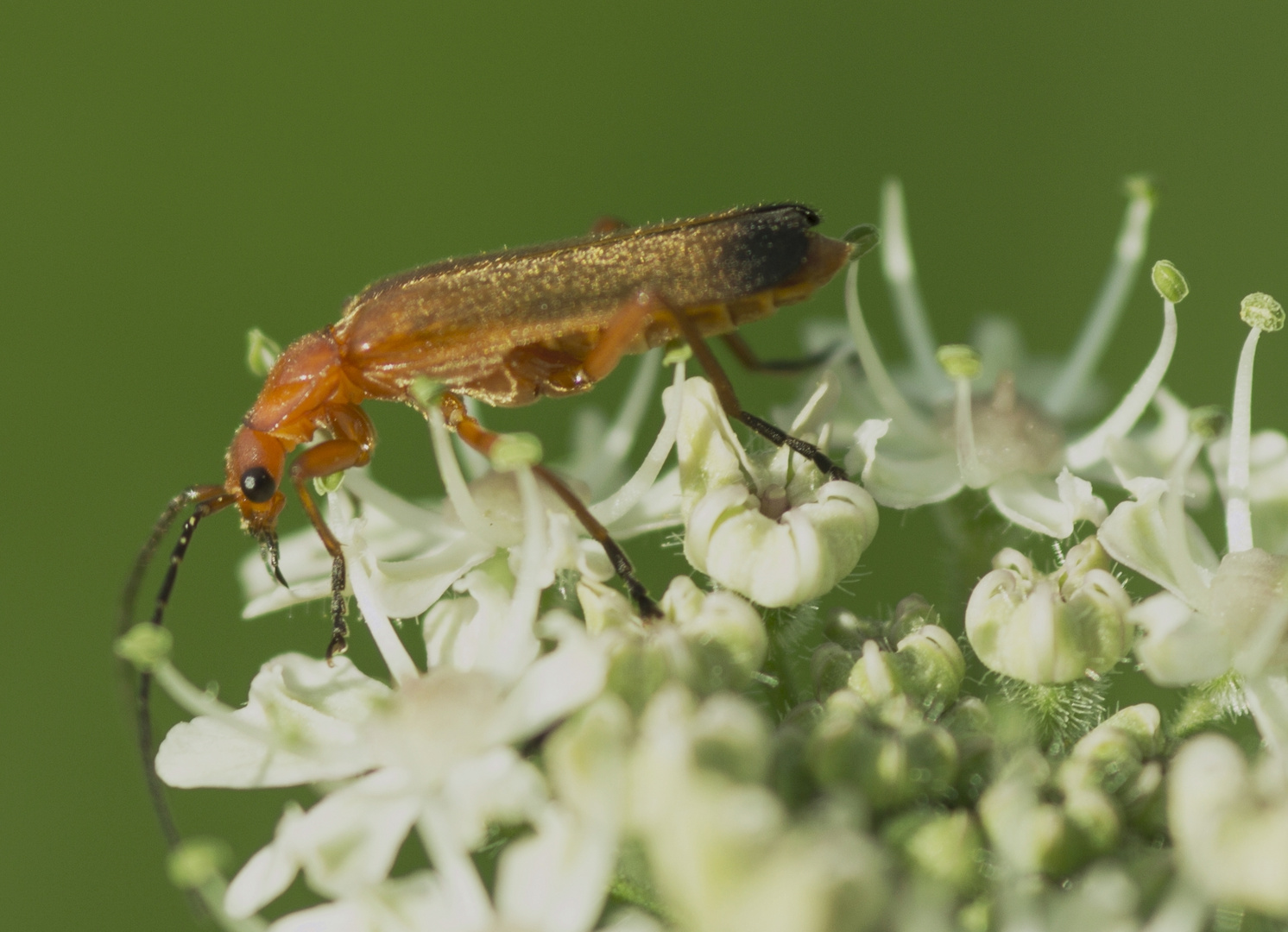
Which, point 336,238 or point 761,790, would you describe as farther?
point 336,238

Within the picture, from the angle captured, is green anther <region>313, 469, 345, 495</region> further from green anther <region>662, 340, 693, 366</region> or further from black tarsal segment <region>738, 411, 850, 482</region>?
black tarsal segment <region>738, 411, 850, 482</region>

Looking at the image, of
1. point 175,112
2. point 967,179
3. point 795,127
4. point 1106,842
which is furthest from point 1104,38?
point 1106,842

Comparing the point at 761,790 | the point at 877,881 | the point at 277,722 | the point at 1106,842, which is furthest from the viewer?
the point at 277,722

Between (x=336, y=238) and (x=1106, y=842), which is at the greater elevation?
(x=336, y=238)

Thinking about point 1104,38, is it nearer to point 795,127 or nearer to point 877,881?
point 795,127

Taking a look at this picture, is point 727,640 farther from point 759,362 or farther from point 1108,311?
A: point 1108,311

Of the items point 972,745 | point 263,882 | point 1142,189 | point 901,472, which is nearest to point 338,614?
point 263,882
